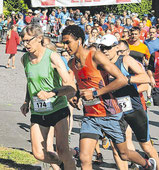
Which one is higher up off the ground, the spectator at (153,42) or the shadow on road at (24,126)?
the spectator at (153,42)

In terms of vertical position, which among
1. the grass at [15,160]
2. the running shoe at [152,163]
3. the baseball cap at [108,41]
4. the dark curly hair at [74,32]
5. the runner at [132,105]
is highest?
the dark curly hair at [74,32]

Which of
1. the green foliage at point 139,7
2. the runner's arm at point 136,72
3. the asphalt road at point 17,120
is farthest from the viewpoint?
the green foliage at point 139,7

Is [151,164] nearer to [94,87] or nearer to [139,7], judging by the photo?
[94,87]

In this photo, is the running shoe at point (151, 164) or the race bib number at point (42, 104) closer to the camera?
the race bib number at point (42, 104)

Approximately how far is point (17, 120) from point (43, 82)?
4.63m

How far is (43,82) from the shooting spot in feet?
18.7

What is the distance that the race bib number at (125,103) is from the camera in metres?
6.36

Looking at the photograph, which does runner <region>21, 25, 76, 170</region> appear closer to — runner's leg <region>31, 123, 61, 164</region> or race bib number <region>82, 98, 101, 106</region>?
runner's leg <region>31, 123, 61, 164</region>

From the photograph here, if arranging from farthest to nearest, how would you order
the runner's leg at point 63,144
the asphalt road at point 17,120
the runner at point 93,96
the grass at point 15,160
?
the asphalt road at point 17,120
the grass at point 15,160
the runner's leg at point 63,144
the runner at point 93,96

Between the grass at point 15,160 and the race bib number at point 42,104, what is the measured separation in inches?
44.8

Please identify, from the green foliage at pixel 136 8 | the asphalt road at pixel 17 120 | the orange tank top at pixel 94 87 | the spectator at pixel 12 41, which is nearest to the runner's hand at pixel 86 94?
the orange tank top at pixel 94 87

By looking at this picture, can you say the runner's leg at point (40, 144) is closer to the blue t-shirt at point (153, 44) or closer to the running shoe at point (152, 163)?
the running shoe at point (152, 163)

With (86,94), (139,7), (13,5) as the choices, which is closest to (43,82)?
(86,94)

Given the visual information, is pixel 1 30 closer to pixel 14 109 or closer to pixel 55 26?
pixel 55 26
